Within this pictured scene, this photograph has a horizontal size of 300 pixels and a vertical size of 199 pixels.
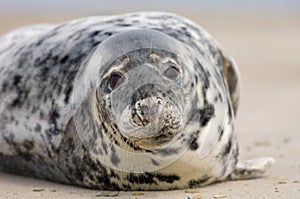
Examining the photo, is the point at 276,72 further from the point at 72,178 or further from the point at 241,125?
the point at 72,178

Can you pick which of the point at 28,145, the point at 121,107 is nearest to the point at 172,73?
the point at 121,107

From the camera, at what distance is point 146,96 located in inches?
139

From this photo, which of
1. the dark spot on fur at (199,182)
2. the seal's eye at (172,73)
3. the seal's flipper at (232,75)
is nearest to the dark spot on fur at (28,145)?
the dark spot on fur at (199,182)

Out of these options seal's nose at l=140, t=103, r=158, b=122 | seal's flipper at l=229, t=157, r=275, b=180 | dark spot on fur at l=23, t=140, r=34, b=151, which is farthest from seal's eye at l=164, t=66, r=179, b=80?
dark spot on fur at l=23, t=140, r=34, b=151

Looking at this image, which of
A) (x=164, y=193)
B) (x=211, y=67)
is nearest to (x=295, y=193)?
(x=164, y=193)

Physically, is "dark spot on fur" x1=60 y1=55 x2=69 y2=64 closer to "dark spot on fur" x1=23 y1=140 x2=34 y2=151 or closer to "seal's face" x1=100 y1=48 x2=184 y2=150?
"dark spot on fur" x1=23 y1=140 x2=34 y2=151

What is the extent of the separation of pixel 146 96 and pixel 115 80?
35 centimetres

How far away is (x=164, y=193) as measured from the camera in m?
4.05

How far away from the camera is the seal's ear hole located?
12.5 ft

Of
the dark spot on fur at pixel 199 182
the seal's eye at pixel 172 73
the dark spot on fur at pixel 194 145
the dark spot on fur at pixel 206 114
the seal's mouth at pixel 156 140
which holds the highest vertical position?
the seal's eye at pixel 172 73

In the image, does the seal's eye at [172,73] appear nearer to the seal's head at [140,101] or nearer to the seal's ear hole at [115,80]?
the seal's head at [140,101]

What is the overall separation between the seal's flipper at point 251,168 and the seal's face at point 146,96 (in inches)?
34.0

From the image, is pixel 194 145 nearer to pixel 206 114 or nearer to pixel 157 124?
pixel 206 114

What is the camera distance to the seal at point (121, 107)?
3.71 meters
